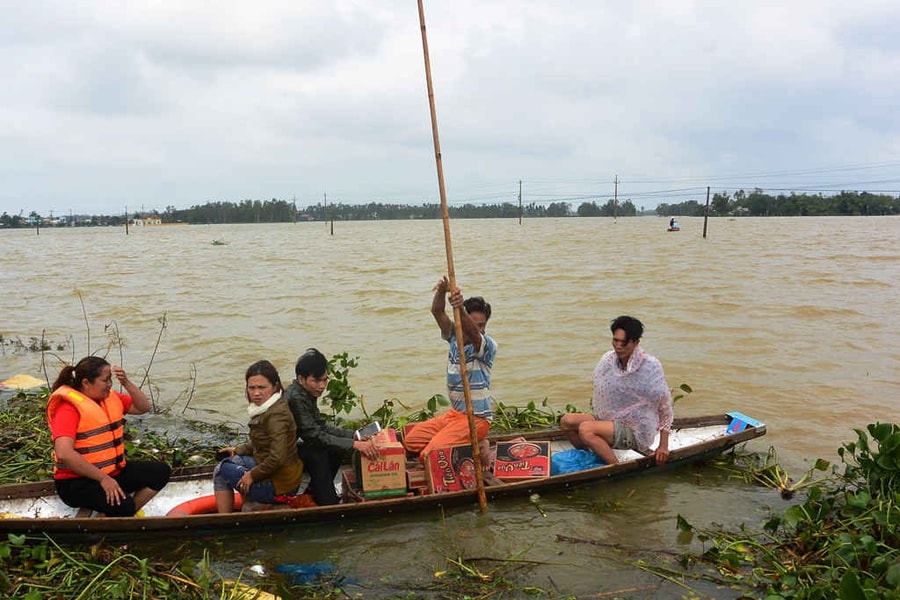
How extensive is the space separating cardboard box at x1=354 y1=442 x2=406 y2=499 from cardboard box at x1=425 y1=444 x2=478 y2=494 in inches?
8.1

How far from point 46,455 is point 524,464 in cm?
390

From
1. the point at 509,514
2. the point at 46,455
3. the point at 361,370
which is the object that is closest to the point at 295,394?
the point at 509,514

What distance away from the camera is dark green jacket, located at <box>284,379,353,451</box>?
14.2ft

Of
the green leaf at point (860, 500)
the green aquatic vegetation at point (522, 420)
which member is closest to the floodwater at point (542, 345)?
the green leaf at point (860, 500)

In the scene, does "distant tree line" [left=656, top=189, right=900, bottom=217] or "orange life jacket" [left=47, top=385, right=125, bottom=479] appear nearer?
"orange life jacket" [left=47, top=385, right=125, bottom=479]

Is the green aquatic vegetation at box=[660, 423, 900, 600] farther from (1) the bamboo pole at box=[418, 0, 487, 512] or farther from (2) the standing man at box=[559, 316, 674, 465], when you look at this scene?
(1) the bamboo pole at box=[418, 0, 487, 512]

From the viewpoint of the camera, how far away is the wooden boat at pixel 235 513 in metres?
Answer: 3.86

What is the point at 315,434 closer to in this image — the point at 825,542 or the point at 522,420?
the point at 522,420

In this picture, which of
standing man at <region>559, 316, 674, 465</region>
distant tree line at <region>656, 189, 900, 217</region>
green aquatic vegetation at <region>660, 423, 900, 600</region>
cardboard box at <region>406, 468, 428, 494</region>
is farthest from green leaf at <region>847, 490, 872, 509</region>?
distant tree line at <region>656, 189, 900, 217</region>

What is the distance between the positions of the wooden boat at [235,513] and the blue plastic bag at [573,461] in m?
0.17

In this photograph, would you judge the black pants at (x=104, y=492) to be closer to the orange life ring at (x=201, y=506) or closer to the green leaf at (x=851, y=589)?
the orange life ring at (x=201, y=506)

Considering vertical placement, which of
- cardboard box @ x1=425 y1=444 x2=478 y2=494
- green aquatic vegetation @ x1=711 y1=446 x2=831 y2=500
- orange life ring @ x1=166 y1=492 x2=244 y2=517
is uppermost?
cardboard box @ x1=425 y1=444 x2=478 y2=494

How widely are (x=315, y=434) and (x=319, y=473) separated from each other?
312 mm

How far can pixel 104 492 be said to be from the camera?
3.97 metres
